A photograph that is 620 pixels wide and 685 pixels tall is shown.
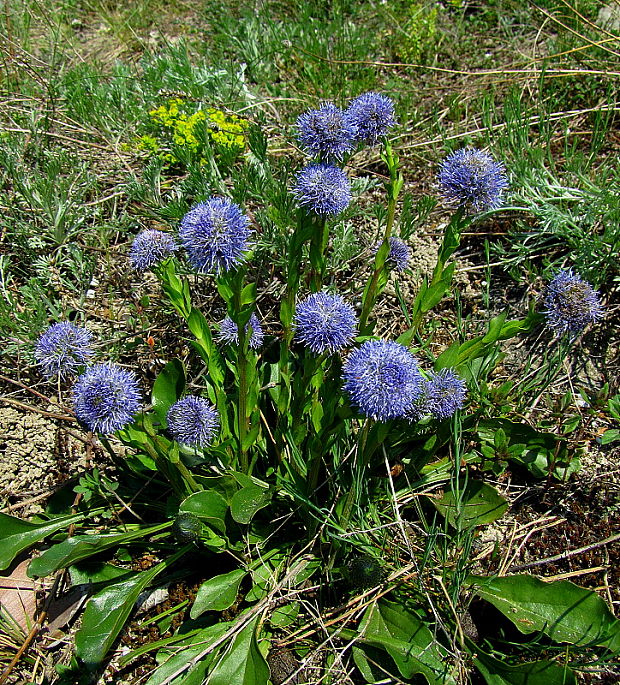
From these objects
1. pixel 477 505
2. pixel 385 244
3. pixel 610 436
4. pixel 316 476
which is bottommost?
pixel 477 505

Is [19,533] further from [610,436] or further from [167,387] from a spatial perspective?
[610,436]

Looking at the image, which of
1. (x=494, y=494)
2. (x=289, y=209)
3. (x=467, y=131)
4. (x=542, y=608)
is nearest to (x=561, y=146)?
(x=467, y=131)

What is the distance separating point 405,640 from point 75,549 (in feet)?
4.40

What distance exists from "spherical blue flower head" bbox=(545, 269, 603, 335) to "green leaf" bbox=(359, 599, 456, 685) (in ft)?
4.44

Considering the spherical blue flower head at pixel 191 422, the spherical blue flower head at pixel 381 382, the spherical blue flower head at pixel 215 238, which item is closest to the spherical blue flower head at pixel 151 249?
the spherical blue flower head at pixel 215 238

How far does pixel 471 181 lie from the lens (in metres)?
2.24

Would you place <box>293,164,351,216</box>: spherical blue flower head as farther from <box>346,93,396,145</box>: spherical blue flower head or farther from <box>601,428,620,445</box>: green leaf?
<box>601,428,620,445</box>: green leaf

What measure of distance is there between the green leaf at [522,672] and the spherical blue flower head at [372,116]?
2.15 m

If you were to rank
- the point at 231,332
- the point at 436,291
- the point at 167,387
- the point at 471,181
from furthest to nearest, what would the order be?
the point at 167,387 < the point at 231,332 < the point at 436,291 < the point at 471,181

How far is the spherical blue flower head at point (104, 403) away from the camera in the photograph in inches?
84.2

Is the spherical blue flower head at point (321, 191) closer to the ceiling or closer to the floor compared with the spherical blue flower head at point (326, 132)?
closer to the floor

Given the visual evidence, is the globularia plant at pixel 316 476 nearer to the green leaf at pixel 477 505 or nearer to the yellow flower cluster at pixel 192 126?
the green leaf at pixel 477 505

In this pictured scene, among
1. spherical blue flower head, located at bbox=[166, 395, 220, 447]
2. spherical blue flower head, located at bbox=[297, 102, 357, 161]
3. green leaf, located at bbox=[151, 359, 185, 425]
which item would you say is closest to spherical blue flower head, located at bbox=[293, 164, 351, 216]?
spherical blue flower head, located at bbox=[297, 102, 357, 161]

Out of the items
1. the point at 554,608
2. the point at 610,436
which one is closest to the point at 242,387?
the point at 554,608
